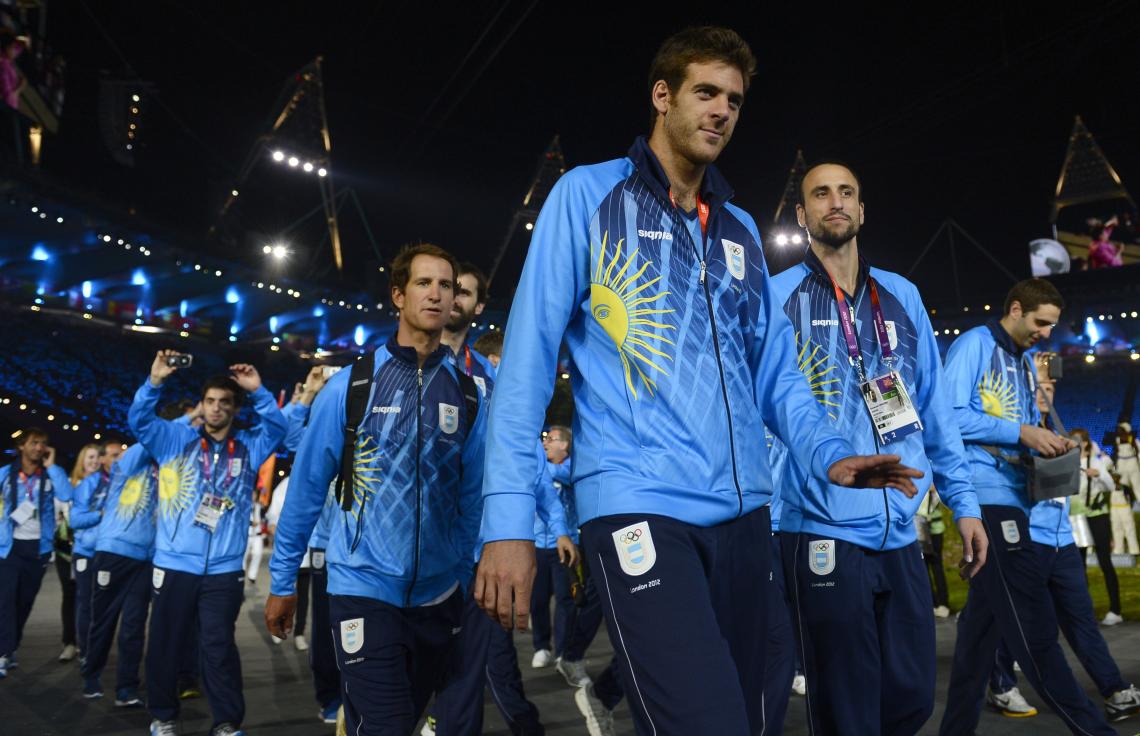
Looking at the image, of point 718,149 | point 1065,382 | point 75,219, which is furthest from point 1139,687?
point 1065,382

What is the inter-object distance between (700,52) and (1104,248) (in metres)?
33.3

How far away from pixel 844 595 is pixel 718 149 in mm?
1677

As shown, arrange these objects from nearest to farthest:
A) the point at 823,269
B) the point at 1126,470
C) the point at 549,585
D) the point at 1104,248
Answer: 1. the point at 823,269
2. the point at 549,585
3. the point at 1126,470
4. the point at 1104,248

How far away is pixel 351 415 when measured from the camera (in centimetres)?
420

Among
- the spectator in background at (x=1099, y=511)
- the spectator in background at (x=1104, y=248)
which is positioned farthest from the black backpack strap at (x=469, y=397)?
the spectator in background at (x=1104, y=248)

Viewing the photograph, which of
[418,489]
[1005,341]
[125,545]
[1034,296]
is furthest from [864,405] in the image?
[125,545]

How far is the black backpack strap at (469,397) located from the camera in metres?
4.42

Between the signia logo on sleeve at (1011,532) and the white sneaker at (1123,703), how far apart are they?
1.76 meters

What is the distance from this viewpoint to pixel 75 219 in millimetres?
20484

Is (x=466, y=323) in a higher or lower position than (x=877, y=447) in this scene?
higher

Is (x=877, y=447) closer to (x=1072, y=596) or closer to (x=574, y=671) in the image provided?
(x=1072, y=596)

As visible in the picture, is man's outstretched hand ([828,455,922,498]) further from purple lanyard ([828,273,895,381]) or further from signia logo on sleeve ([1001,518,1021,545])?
signia logo on sleeve ([1001,518,1021,545])

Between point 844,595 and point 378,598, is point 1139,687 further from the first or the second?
point 378,598

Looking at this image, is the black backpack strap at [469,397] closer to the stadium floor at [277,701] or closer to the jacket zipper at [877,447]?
the jacket zipper at [877,447]
